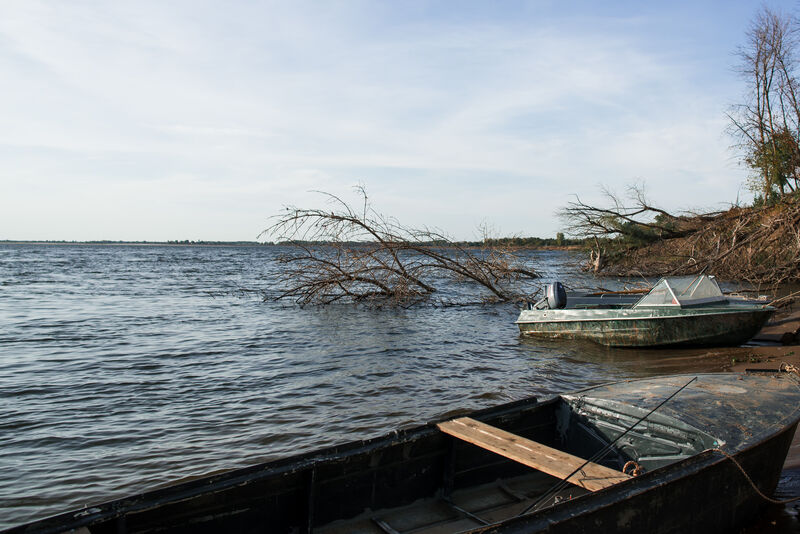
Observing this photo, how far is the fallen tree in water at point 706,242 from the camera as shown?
623 inches

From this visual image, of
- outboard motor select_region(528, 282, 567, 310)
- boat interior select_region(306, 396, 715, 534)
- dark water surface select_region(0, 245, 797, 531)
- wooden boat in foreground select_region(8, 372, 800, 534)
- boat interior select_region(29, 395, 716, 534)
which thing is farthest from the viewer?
outboard motor select_region(528, 282, 567, 310)

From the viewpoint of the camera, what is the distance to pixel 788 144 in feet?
64.4

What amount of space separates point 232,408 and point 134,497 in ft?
16.5

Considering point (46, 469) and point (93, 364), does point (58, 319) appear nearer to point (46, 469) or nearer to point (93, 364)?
point (93, 364)

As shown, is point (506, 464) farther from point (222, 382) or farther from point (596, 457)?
point (222, 382)

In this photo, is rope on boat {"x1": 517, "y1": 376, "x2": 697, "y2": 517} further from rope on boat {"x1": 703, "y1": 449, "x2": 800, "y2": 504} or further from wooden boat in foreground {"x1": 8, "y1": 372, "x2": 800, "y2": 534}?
rope on boat {"x1": 703, "y1": 449, "x2": 800, "y2": 504}

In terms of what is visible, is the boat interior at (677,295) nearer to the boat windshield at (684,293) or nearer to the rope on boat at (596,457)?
the boat windshield at (684,293)

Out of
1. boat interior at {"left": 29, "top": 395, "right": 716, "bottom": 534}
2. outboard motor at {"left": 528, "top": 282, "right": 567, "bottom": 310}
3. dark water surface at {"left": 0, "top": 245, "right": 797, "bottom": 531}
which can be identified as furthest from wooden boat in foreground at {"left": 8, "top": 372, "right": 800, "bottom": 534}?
outboard motor at {"left": 528, "top": 282, "right": 567, "bottom": 310}

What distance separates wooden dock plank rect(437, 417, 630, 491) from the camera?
13.0ft

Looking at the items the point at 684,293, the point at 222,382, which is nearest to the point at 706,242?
the point at 684,293

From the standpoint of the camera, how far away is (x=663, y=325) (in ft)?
38.5

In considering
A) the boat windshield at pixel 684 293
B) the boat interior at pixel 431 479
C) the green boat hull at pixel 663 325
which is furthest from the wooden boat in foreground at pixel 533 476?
the boat windshield at pixel 684 293

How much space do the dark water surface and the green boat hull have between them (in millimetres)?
328

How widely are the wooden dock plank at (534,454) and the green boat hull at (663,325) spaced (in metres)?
8.32
